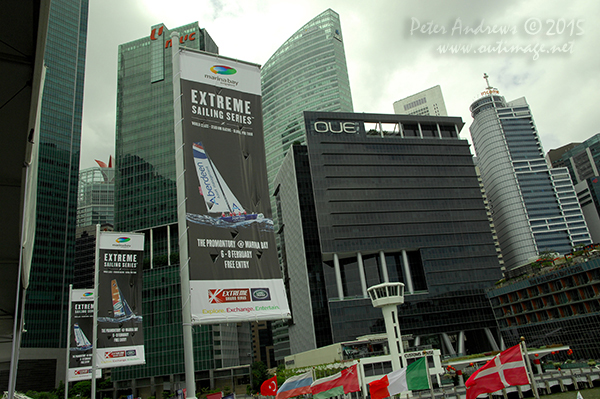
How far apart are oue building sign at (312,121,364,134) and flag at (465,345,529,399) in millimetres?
100342

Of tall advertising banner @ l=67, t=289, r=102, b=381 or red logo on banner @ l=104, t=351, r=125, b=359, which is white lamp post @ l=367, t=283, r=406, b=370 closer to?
tall advertising banner @ l=67, t=289, r=102, b=381

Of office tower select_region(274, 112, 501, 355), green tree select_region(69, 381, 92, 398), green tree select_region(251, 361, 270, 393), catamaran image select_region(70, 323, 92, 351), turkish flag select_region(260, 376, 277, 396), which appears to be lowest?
green tree select_region(251, 361, 270, 393)

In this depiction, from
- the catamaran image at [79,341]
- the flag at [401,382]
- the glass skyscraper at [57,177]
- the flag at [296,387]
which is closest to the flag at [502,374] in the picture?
the flag at [401,382]

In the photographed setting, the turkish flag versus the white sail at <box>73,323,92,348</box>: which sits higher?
the white sail at <box>73,323,92,348</box>

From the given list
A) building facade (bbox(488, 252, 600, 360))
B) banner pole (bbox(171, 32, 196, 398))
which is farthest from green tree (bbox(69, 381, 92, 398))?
banner pole (bbox(171, 32, 196, 398))

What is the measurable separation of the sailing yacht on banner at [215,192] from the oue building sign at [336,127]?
105456 mm

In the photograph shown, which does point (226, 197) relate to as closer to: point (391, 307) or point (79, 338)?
point (79, 338)

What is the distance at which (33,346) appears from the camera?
13825cm

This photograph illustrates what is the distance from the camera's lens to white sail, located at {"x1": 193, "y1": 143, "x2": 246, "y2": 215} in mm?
15617

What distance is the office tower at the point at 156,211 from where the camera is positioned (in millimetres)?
106062

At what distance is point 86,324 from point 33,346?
416 feet

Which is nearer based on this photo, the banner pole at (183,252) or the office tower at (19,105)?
the office tower at (19,105)

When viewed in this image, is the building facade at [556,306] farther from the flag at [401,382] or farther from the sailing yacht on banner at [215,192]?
the sailing yacht on banner at [215,192]

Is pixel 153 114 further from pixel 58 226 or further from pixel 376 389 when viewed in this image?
pixel 376 389
